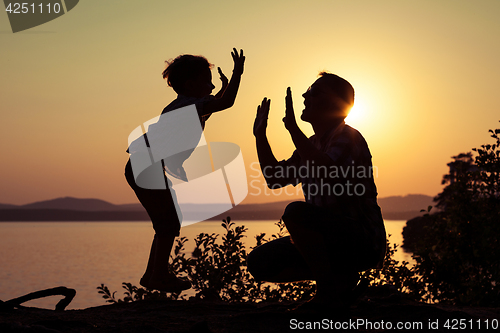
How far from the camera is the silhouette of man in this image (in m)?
3.30

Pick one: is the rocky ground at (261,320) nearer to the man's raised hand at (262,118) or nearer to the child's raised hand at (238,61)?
the man's raised hand at (262,118)

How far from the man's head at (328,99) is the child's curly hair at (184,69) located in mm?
1348

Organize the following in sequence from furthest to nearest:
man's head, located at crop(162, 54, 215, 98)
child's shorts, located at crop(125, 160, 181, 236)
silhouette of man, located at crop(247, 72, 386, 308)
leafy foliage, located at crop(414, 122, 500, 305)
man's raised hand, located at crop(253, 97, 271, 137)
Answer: leafy foliage, located at crop(414, 122, 500, 305) < man's head, located at crop(162, 54, 215, 98) < child's shorts, located at crop(125, 160, 181, 236) < man's raised hand, located at crop(253, 97, 271, 137) < silhouette of man, located at crop(247, 72, 386, 308)

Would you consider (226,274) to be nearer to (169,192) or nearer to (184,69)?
(169,192)

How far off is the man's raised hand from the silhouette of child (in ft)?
1.09

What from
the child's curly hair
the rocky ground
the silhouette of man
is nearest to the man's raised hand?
the silhouette of man

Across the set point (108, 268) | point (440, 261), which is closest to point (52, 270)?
point (108, 268)

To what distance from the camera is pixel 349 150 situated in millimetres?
3367

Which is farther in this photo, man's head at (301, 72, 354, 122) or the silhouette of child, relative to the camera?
the silhouette of child

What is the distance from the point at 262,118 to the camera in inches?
157

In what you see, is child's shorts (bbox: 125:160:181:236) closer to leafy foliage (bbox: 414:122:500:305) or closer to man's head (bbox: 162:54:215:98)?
man's head (bbox: 162:54:215:98)


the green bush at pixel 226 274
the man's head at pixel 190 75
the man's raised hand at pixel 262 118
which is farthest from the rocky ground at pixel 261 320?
the man's head at pixel 190 75

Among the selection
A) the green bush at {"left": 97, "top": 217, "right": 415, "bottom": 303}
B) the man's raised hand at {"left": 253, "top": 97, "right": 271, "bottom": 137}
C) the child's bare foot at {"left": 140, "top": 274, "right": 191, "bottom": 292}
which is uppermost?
the man's raised hand at {"left": 253, "top": 97, "right": 271, "bottom": 137}

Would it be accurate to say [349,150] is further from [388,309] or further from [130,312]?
[130,312]
